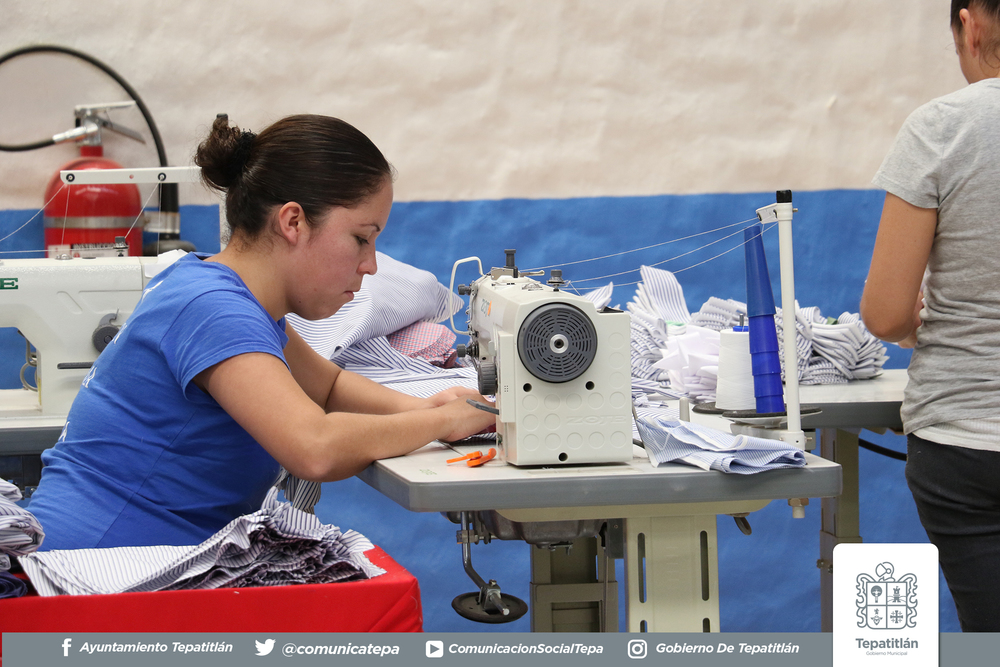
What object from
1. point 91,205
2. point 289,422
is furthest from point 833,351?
point 91,205

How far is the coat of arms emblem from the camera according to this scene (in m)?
1.25

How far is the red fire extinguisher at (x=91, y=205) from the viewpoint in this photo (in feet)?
8.76

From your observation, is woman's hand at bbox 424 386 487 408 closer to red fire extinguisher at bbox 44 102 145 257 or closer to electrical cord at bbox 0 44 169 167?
red fire extinguisher at bbox 44 102 145 257

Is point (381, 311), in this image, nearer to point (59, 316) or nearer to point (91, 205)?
point (59, 316)

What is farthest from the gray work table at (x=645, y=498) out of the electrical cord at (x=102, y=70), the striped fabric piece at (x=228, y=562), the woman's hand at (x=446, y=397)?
the electrical cord at (x=102, y=70)

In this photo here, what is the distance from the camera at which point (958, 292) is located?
1.51 m

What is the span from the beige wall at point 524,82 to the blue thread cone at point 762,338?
1.71m

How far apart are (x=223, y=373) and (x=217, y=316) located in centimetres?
9

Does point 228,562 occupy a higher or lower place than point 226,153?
lower

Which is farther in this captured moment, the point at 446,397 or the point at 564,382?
the point at 446,397

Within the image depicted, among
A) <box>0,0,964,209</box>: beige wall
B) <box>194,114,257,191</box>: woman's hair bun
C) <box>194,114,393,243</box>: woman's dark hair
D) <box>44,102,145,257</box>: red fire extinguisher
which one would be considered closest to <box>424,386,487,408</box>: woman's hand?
<box>194,114,393,243</box>: woman's dark hair

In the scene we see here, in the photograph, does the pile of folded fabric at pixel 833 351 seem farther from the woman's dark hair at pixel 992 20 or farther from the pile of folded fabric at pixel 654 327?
the woman's dark hair at pixel 992 20

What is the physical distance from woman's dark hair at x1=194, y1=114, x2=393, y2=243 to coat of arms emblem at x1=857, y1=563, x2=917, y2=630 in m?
0.91

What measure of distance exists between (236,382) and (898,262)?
1.01 m
